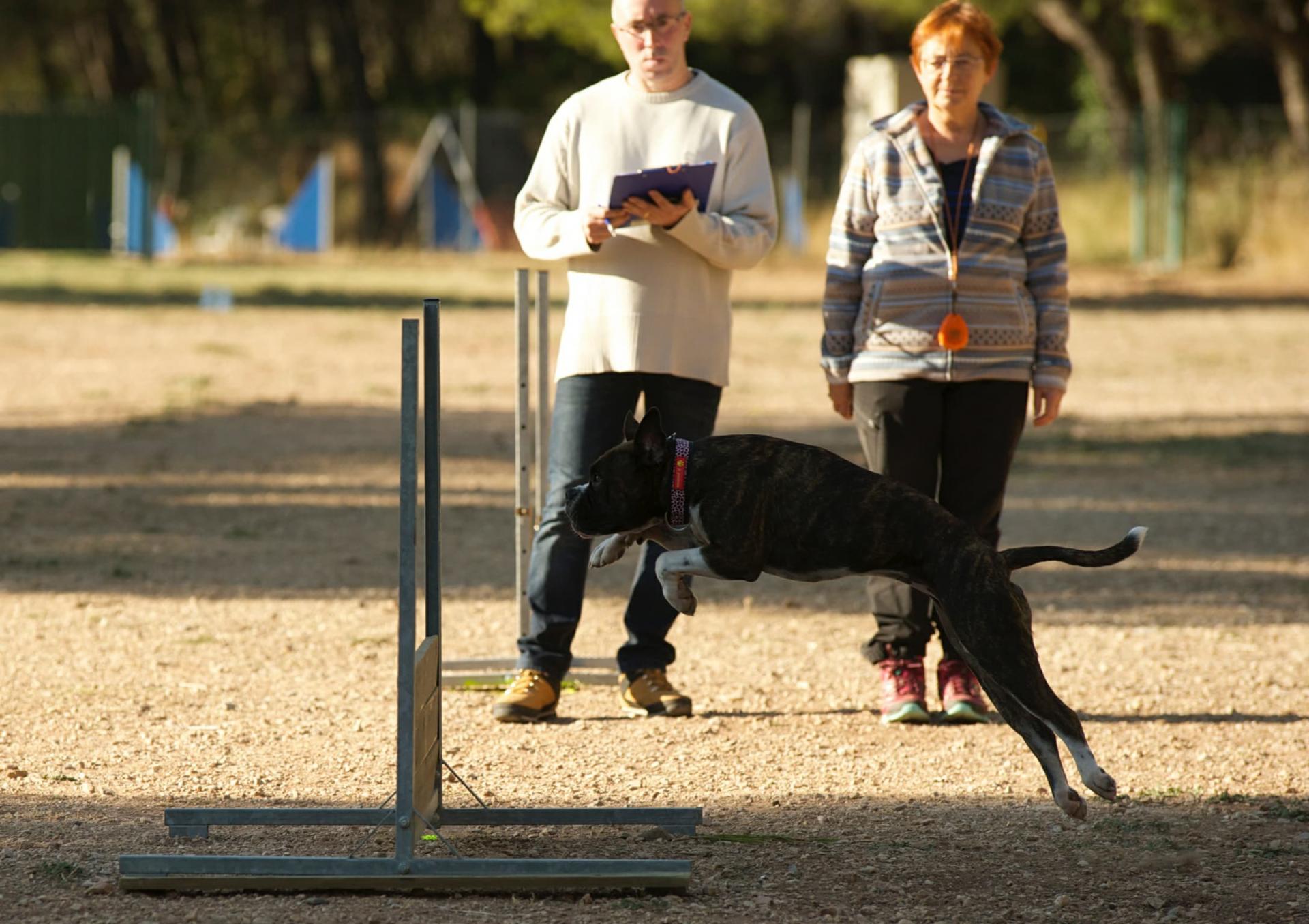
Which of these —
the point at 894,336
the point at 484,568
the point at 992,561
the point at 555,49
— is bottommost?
the point at 484,568

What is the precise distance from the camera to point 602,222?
5328 millimetres

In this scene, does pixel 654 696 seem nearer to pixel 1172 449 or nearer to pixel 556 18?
pixel 1172 449

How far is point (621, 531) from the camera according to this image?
4.34 meters

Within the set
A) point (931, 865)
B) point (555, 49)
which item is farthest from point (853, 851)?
point (555, 49)

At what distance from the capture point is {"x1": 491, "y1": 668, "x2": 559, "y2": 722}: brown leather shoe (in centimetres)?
593

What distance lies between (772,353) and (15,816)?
13.0m

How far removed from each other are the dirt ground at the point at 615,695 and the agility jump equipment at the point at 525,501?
0.45ft

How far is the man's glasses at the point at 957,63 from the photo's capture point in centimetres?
552

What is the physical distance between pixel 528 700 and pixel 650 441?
1909 millimetres

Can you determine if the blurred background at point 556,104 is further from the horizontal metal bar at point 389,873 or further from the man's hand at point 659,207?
the horizontal metal bar at point 389,873

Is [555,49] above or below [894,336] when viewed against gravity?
above

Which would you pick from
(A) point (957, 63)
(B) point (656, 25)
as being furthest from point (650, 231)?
(A) point (957, 63)

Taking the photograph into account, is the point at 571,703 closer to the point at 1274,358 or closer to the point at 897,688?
the point at 897,688

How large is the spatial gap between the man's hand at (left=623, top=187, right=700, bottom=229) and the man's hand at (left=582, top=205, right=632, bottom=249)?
0.03 m
